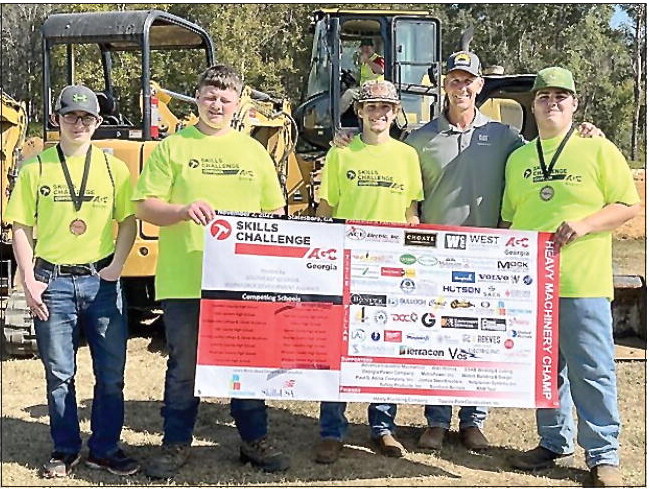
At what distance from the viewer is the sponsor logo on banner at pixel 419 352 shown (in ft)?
16.1

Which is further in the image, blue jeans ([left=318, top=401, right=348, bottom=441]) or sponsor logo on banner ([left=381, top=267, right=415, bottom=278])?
blue jeans ([left=318, top=401, right=348, bottom=441])

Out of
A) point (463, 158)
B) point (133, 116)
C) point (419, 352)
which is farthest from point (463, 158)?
point (133, 116)

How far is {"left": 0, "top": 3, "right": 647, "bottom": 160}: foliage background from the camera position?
3081 centimetres

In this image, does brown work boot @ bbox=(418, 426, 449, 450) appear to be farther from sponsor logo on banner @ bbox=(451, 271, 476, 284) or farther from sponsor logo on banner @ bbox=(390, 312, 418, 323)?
sponsor logo on banner @ bbox=(451, 271, 476, 284)

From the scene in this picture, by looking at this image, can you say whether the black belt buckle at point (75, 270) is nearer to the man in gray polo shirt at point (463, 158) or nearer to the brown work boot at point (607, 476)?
the man in gray polo shirt at point (463, 158)

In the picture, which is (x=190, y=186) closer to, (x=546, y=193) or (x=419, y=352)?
(x=419, y=352)

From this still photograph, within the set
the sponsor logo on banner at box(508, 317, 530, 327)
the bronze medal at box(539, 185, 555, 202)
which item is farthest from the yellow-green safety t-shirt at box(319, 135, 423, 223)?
the sponsor logo on banner at box(508, 317, 530, 327)

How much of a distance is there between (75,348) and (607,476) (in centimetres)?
311

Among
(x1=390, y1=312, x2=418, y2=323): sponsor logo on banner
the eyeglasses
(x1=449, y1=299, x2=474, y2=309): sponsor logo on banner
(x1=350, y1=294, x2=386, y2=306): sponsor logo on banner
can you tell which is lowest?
(x1=390, y1=312, x2=418, y2=323): sponsor logo on banner

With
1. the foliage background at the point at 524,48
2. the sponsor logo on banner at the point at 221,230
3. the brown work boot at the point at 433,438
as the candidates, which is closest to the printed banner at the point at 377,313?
the sponsor logo on banner at the point at 221,230

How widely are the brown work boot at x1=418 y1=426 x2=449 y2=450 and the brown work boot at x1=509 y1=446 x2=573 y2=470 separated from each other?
512 millimetres

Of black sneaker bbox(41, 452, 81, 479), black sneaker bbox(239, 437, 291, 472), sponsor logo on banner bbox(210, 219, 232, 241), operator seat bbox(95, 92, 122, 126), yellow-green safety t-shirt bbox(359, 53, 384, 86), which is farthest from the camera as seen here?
yellow-green safety t-shirt bbox(359, 53, 384, 86)

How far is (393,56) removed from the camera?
33.9 ft

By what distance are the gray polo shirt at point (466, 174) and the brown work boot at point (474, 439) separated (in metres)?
1.37
